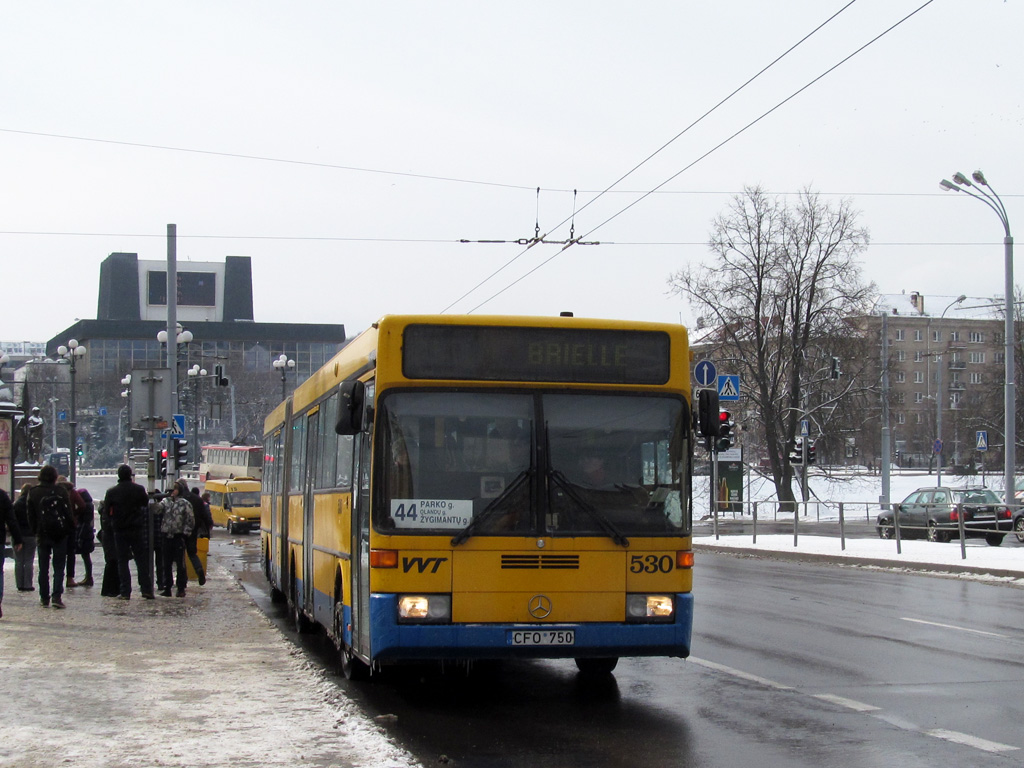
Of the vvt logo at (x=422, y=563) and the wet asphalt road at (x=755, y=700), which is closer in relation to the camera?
the wet asphalt road at (x=755, y=700)

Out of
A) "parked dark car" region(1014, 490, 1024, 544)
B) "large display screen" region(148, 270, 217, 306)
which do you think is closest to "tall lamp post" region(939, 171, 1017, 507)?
"parked dark car" region(1014, 490, 1024, 544)

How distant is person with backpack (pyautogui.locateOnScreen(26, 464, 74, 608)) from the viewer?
53.6 ft

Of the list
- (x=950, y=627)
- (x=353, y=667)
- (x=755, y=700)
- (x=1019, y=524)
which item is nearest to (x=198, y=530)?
(x=353, y=667)

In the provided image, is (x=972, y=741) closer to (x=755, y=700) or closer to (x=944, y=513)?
(x=755, y=700)

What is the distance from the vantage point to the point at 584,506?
901cm

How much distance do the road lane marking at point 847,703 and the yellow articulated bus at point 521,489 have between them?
3.77ft

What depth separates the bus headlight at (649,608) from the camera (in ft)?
29.6

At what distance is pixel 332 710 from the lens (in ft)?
28.7

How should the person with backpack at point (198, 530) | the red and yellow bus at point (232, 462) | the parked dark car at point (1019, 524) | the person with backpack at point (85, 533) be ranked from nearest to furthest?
the person with backpack at point (85, 533) < the person with backpack at point (198, 530) < the parked dark car at point (1019, 524) < the red and yellow bus at point (232, 462)

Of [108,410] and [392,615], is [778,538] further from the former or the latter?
[108,410]

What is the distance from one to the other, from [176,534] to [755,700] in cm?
1114

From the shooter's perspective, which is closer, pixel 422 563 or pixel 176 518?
pixel 422 563

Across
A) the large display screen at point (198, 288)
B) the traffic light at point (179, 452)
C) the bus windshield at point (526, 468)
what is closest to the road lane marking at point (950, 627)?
the bus windshield at point (526, 468)

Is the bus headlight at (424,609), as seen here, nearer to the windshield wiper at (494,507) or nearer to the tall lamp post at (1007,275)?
the windshield wiper at (494,507)
